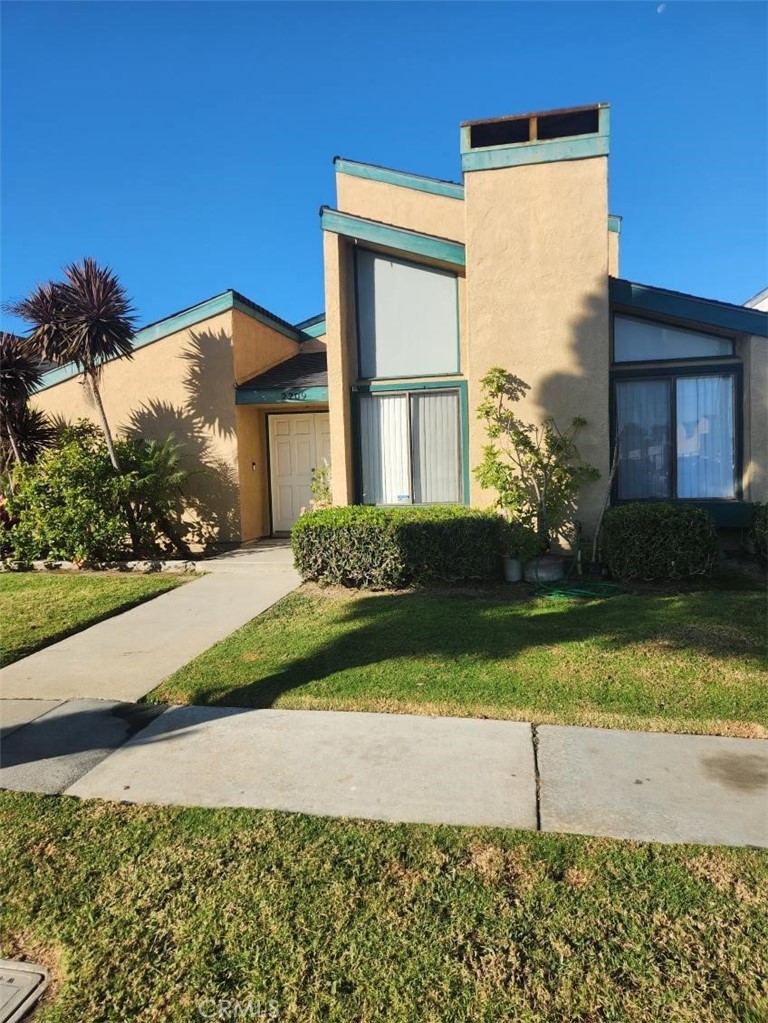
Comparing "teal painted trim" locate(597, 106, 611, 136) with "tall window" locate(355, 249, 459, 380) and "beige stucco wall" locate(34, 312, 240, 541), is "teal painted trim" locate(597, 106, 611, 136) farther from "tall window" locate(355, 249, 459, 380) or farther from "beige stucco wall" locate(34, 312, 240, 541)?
"beige stucco wall" locate(34, 312, 240, 541)

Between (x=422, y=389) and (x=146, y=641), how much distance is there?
210 inches

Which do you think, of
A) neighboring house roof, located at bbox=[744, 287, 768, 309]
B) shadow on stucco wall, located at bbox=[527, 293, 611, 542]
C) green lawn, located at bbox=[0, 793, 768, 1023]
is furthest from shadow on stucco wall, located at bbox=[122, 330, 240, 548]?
neighboring house roof, located at bbox=[744, 287, 768, 309]

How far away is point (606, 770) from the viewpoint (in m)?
3.60

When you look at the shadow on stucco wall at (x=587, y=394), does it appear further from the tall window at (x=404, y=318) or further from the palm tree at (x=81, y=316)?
the palm tree at (x=81, y=316)

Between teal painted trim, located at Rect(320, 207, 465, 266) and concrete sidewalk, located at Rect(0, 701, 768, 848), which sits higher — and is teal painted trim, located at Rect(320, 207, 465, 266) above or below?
above

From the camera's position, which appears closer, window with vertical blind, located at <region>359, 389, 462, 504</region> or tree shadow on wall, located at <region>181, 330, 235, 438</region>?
window with vertical blind, located at <region>359, 389, 462, 504</region>

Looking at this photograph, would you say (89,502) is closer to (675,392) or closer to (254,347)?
(254,347)

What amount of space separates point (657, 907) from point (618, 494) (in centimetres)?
738

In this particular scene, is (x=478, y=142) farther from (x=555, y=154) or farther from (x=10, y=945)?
(x=10, y=945)

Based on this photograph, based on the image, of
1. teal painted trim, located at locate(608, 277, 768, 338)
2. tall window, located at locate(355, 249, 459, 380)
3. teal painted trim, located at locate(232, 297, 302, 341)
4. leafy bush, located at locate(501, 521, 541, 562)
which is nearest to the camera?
leafy bush, located at locate(501, 521, 541, 562)

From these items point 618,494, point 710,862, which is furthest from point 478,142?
point 710,862

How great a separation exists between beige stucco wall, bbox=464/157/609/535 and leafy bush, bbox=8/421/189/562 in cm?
540

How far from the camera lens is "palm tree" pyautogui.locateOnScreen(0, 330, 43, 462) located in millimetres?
10820

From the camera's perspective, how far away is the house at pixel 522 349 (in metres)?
8.59
